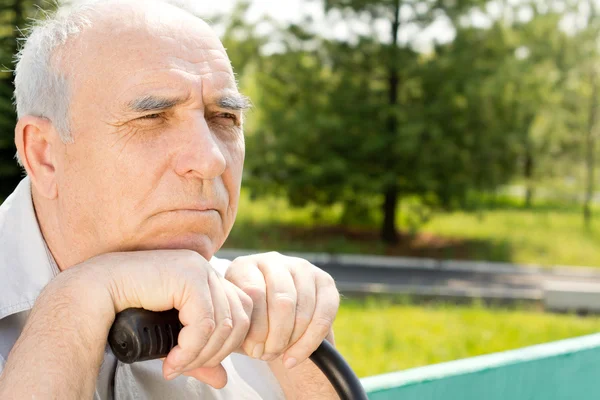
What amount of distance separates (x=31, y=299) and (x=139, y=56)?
1.51ft

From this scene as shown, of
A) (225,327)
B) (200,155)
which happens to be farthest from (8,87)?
(225,327)

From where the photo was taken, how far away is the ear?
4.42ft

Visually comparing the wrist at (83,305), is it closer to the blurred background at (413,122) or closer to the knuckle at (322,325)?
the knuckle at (322,325)

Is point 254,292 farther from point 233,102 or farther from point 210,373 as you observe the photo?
point 233,102

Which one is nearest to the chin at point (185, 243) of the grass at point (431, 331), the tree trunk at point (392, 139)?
the grass at point (431, 331)

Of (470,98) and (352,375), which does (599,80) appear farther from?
(352,375)

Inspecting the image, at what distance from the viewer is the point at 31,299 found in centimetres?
129

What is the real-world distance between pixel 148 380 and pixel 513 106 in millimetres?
18517

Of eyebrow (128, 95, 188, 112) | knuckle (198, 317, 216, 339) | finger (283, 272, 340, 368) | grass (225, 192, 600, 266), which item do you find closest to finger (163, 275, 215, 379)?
knuckle (198, 317, 216, 339)

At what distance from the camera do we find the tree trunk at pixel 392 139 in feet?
61.5

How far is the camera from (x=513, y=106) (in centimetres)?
1884

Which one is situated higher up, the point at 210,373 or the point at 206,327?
the point at 206,327

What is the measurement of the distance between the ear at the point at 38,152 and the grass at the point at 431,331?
5943 mm

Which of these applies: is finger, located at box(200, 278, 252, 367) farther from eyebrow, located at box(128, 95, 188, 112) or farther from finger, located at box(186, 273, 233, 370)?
eyebrow, located at box(128, 95, 188, 112)
